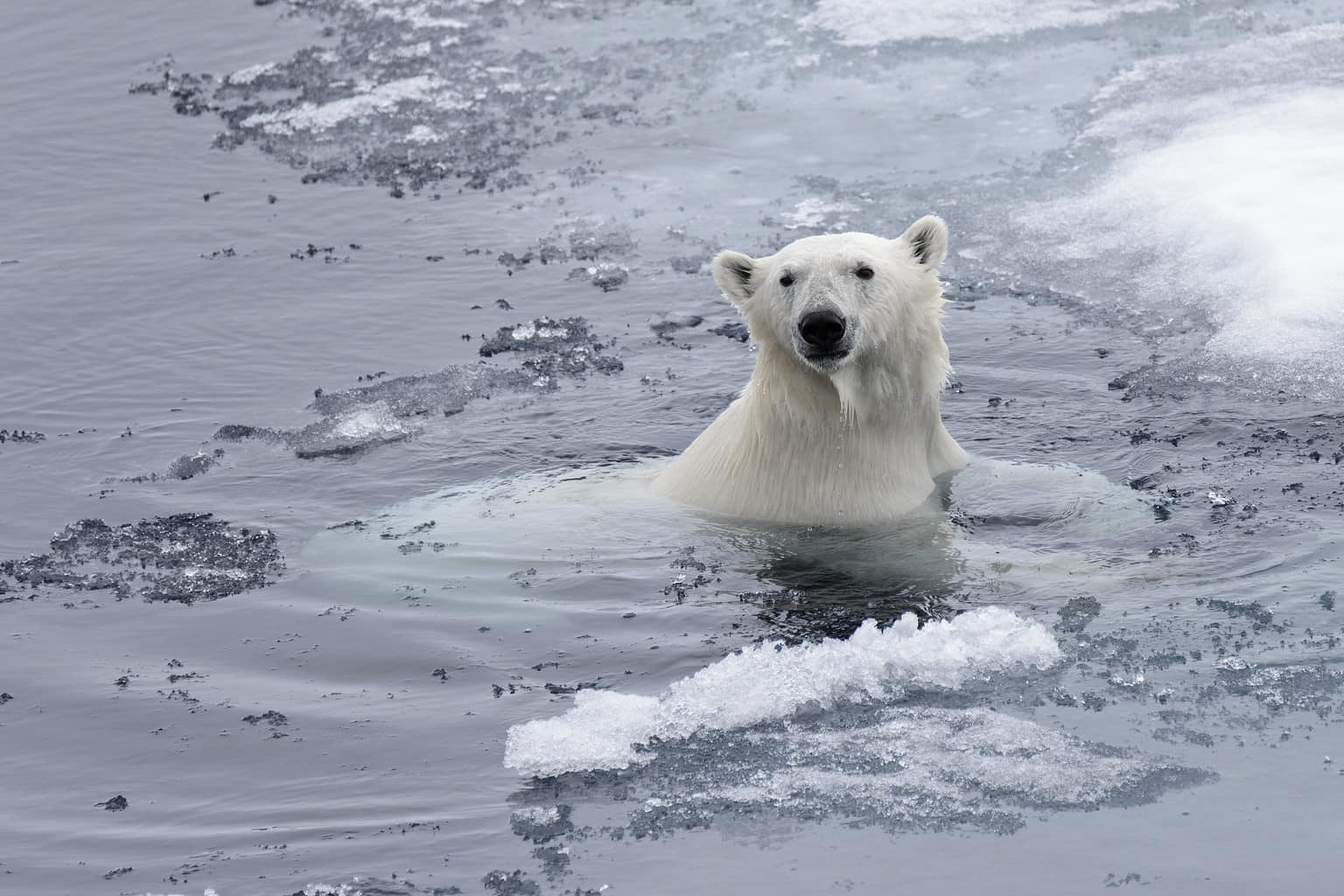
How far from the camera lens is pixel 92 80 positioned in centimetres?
1409

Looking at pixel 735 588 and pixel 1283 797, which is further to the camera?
pixel 735 588

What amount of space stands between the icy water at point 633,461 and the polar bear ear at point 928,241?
100 centimetres

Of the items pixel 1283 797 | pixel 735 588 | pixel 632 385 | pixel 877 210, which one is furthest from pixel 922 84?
pixel 1283 797

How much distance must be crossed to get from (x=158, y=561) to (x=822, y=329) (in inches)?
124

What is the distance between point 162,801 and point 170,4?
12.0 metres

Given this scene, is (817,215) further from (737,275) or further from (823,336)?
(823,336)

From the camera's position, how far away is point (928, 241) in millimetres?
6859

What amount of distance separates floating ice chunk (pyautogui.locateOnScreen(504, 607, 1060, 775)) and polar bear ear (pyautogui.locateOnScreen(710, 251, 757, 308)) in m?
1.64

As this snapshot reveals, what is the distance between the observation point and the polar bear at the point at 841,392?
258 inches

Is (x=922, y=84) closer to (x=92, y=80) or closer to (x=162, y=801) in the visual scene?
(x=92, y=80)

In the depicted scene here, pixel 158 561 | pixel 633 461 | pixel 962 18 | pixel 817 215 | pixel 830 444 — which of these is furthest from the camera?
pixel 962 18

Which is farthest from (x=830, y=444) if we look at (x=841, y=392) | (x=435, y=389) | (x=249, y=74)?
(x=249, y=74)

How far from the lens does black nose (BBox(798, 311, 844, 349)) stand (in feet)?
20.5

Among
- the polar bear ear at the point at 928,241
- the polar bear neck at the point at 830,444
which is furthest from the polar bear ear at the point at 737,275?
the polar bear ear at the point at 928,241
